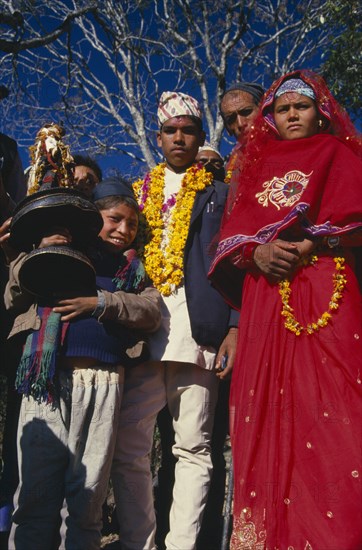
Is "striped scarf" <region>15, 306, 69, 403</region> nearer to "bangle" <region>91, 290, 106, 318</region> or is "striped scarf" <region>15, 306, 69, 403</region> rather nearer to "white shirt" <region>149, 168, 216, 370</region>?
"bangle" <region>91, 290, 106, 318</region>

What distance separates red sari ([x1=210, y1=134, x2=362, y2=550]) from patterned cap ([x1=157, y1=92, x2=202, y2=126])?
69cm

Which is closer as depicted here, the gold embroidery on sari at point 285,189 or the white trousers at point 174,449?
the gold embroidery on sari at point 285,189

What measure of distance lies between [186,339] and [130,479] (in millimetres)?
802

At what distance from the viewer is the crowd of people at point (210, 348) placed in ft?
8.12

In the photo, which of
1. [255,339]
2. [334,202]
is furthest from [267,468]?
[334,202]

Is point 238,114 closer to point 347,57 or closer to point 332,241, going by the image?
point 332,241

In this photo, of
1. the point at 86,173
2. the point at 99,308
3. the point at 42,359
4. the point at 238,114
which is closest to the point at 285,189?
the point at 99,308

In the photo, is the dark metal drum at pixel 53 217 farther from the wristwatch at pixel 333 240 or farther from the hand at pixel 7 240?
the wristwatch at pixel 333 240

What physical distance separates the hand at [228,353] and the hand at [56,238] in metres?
0.98

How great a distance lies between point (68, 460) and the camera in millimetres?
2752

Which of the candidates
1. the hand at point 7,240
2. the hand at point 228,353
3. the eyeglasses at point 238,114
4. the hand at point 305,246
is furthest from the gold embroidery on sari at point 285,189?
the hand at point 7,240

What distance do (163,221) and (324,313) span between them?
121 cm

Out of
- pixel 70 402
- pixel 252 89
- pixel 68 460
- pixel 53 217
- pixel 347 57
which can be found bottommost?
pixel 68 460

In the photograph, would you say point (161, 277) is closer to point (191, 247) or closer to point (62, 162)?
point (191, 247)
